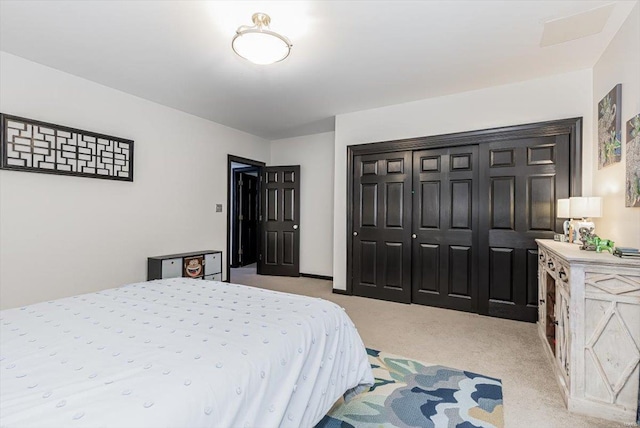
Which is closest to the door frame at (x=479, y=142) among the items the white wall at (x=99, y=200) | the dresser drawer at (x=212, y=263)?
the dresser drawer at (x=212, y=263)

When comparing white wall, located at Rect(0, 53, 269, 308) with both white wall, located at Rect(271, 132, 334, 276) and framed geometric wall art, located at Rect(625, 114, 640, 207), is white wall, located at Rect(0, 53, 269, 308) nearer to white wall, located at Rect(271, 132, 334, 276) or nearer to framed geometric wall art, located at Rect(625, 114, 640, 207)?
white wall, located at Rect(271, 132, 334, 276)

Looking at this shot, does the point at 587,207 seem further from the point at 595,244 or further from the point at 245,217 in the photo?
the point at 245,217

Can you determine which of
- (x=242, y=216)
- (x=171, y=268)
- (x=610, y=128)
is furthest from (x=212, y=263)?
A: (x=610, y=128)

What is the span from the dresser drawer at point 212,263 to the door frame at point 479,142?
193cm

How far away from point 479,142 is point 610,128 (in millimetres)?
1236

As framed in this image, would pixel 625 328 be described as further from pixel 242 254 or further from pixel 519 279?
pixel 242 254

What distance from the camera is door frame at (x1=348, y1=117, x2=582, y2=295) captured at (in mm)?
3186

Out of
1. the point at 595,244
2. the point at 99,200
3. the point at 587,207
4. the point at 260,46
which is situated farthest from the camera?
the point at 99,200

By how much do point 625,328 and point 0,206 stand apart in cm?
478

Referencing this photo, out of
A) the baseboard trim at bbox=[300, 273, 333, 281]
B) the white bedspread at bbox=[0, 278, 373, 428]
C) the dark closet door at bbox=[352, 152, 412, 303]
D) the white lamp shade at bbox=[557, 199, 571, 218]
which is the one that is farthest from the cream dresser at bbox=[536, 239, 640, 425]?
the baseboard trim at bbox=[300, 273, 333, 281]

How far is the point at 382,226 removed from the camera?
4.32m

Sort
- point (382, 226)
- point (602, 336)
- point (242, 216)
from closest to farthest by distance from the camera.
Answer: point (602, 336)
point (382, 226)
point (242, 216)

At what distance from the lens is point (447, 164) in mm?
3898

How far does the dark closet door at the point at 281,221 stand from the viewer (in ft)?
19.1
